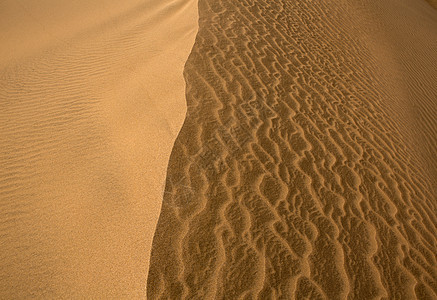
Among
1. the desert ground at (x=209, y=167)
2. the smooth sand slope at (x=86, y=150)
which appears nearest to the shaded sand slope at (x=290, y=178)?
the desert ground at (x=209, y=167)

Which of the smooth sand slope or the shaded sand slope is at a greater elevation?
the shaded sand slope

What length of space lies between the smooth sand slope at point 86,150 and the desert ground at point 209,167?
0.07ft

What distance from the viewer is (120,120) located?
4785 millimetres

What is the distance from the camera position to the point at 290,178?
13.9 ft

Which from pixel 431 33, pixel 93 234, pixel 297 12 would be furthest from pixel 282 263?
pixel 431 33

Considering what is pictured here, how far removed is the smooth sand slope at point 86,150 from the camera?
3.11m

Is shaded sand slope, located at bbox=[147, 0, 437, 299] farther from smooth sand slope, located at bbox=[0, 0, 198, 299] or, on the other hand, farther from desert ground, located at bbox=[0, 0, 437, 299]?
smooth sand slope, located at bbox=[0, 0, 198, 299]

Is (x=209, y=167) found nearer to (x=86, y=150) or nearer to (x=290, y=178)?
(x=290, y=178)

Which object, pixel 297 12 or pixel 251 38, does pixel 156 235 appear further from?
pixel 297 12

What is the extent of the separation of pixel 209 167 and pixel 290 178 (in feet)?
3.46

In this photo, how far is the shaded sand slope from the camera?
333cm

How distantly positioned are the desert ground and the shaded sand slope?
2 centimetres

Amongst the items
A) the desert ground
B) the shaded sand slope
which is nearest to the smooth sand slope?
the desert ground

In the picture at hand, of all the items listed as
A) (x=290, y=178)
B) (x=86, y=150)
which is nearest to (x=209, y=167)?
(x=290, y=178)
